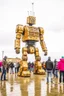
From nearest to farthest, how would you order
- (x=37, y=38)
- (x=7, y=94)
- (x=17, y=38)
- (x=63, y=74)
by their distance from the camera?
(x=7, y=94) → (x=63, y=74) → (x=17, y=38) → (x=37, y=38)

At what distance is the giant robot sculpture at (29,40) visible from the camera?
25391mm

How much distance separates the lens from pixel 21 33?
25.7 metres

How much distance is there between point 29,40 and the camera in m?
26.6

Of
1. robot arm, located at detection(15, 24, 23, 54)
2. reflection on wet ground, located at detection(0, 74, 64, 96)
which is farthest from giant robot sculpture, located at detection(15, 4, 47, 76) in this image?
reflection on wet ground, located at detection(0, 74, 64, 96)

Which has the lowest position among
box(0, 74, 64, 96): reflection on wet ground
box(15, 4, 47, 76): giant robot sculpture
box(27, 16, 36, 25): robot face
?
box(0, 74, 64, 96): reflection on wet ground

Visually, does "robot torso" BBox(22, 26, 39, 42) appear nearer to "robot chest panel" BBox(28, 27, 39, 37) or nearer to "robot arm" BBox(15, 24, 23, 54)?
"robot chest panel" BBox(28, 27, 39, 37)

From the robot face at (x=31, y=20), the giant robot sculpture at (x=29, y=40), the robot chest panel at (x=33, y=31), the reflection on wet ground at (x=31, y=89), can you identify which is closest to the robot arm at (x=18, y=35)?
the giant robot sculpture at (x=29, y=40)

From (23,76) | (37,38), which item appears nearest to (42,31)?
(37,38)

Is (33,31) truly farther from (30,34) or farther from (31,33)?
(30,34)

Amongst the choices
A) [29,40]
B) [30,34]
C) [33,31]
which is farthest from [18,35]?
[33,31]

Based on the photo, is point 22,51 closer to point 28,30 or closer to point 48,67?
point 28,30

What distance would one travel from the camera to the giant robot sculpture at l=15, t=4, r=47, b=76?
25391mm

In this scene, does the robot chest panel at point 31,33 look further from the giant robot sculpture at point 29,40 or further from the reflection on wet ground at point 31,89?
the reflection on wet ground at point 31,89

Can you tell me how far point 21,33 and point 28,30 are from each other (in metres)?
0.72
